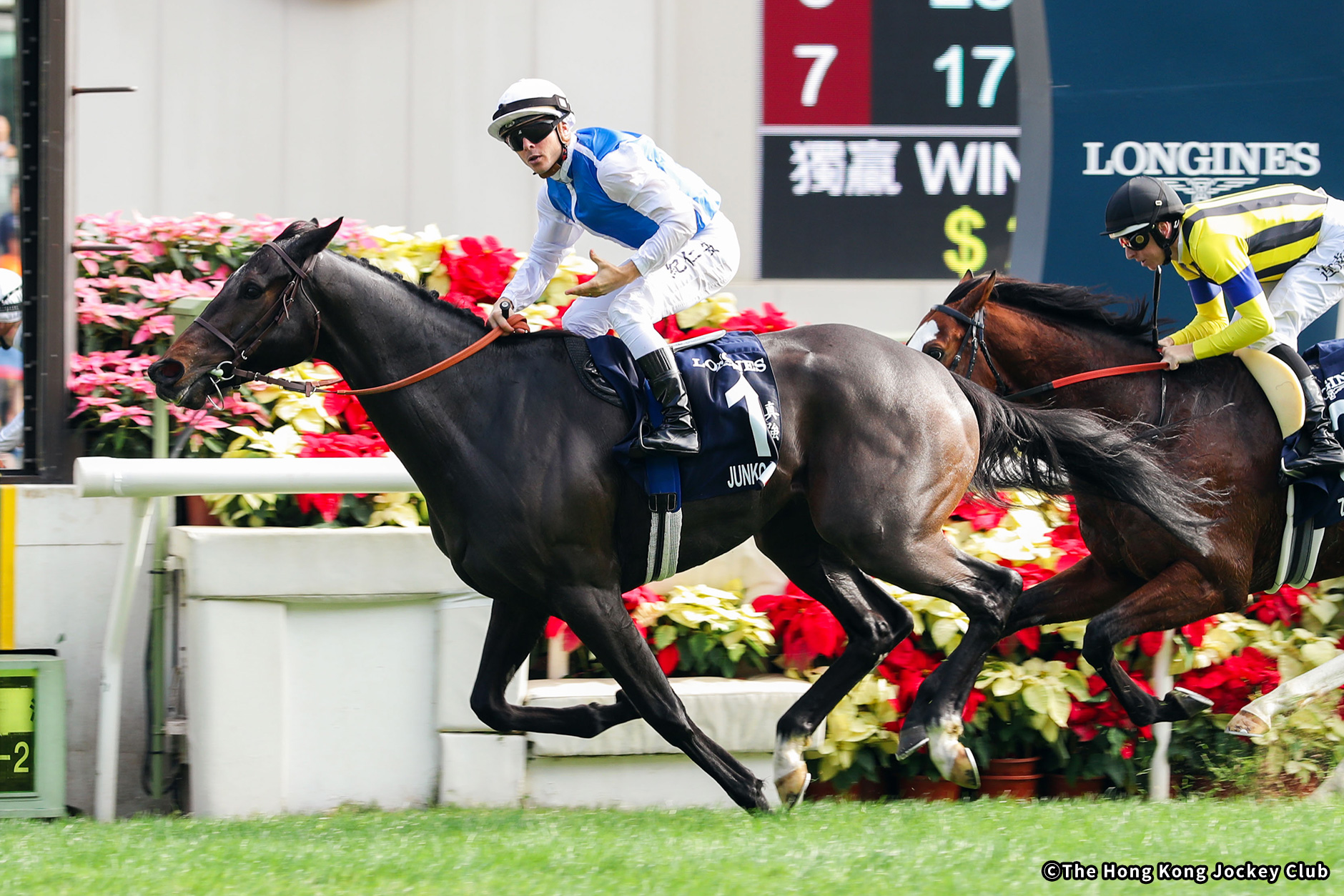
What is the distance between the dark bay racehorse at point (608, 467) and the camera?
13.3 ft

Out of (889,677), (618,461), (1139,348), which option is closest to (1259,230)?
(1139,348)

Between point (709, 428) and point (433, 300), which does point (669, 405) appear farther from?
point (433, 300)

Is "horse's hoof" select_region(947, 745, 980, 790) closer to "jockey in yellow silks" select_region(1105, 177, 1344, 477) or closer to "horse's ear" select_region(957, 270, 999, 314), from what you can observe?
"jockey in yellow silks" select_region(1105, 177, 1344, 477)

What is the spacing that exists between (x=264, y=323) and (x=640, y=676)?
56.8 inches

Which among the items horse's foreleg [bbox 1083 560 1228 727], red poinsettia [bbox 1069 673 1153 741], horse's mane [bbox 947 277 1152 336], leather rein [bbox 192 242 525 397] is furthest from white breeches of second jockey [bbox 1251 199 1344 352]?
leather rein [bbox 192 242 525 397]

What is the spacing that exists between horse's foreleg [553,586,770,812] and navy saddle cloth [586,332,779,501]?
0.37m

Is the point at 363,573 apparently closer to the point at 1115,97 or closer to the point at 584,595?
the point at 584,595

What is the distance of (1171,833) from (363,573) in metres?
2.52

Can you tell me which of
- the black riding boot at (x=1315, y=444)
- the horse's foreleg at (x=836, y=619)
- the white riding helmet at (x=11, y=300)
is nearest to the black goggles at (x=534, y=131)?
the horse's foreleg at (x=836, y=619)

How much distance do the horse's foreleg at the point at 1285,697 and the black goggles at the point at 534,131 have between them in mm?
2944

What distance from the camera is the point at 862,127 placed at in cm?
740

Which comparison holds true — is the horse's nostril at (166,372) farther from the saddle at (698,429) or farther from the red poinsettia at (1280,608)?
the red poinsettia at (1280,608)

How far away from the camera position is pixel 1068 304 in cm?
509

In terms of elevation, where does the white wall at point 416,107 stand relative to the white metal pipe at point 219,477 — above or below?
above
